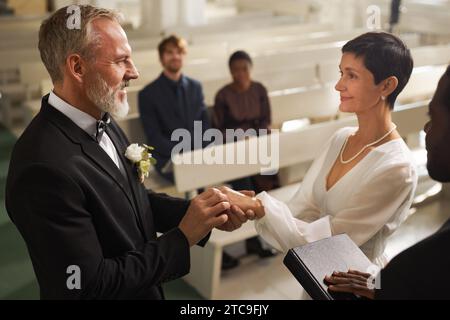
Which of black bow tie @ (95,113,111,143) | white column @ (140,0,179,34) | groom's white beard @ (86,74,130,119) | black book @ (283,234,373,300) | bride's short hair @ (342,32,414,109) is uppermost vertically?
white column @ (140,0,179,34)

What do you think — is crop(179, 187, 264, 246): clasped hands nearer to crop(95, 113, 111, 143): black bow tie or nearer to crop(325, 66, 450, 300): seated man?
crop(95, 113, 111, 143): black bow tie

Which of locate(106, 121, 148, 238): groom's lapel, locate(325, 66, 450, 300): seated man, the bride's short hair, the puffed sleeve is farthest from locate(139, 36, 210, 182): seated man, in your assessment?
locate(325, 66, 450, 300): seated man

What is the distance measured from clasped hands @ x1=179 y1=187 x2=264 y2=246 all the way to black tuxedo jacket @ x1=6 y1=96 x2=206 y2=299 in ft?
0.14

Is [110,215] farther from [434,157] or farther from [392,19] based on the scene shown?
[392,19]

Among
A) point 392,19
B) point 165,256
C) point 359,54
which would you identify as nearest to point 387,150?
point 359,54

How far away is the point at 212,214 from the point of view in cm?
161

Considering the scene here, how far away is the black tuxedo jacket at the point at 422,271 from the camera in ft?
3.79

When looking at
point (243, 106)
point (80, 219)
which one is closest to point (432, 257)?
point (80, 219)

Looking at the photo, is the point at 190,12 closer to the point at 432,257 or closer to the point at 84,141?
the point at 84,141

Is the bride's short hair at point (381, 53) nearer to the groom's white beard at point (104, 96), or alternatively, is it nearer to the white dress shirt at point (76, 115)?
the groom's white beard at point (104, 96)

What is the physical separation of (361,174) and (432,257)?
57 cm

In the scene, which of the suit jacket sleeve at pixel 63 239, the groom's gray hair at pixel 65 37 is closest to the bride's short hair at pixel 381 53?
the groom's gray hair at pixel 65 37

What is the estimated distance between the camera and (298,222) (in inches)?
70.7

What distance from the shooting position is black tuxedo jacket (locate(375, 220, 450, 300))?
116 cm
